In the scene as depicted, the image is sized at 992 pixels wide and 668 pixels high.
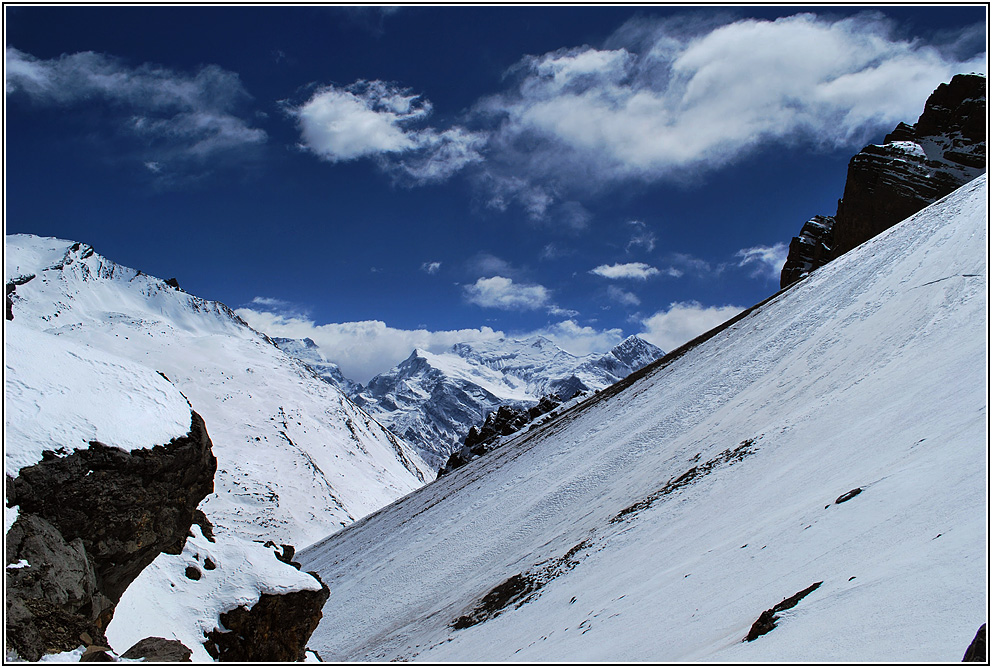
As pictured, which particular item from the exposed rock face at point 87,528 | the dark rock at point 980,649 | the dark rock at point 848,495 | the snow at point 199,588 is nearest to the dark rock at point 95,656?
the exposed rock face at point 87,528

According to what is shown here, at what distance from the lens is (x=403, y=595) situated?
29.3m

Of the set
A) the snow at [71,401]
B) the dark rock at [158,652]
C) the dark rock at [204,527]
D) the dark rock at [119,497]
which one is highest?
the snow at [71,401]

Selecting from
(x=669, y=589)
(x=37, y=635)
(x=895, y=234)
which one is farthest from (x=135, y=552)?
(x=895, y=234)

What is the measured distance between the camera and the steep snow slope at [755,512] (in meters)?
7.97

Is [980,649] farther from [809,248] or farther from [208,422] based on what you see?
[208,422]

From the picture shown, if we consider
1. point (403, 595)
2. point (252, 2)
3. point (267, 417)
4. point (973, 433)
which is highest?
point (267, 417)

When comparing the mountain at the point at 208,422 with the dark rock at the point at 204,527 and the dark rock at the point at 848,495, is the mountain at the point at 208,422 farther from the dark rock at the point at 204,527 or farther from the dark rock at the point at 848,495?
the dark rock at the point at 848,495

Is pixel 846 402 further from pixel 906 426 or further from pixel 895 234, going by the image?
pixel 895 234

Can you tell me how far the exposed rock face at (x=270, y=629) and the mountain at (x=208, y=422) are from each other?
31 centimetres

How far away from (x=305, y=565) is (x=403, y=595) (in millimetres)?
26409

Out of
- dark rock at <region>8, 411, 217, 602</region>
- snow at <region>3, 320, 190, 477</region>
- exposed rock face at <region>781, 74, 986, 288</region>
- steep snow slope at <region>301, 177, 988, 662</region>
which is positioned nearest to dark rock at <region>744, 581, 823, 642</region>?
steep snow slope at <region>301, 177, 988, 662</region>

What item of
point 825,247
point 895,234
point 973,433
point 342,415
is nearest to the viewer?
point 973,433

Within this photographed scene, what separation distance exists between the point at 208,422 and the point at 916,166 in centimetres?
11897

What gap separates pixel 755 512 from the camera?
1655cm
